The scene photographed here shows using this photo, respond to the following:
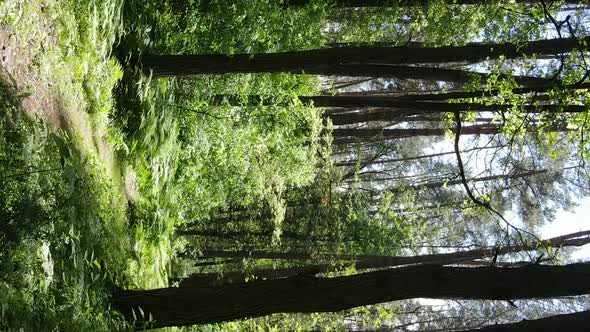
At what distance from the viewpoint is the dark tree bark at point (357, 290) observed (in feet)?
15.5

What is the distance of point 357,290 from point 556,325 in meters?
1.66

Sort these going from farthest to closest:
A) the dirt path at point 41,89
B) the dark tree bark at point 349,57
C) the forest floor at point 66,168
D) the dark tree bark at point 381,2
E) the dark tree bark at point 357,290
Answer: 1. the dark tree bark at point 381,2
2. the dark tree bark at point 349,57
3. the dirt path at point 41,89
4. the dark tree bark at point 357,290
5. the forest floor at point 66,168

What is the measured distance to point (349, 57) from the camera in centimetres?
728

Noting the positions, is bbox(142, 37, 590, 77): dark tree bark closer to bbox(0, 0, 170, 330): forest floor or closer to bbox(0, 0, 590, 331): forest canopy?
bbox(0, 0, 590, 331): forest canopy

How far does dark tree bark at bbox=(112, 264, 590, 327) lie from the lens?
4715mm

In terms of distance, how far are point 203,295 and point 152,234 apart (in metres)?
3.55

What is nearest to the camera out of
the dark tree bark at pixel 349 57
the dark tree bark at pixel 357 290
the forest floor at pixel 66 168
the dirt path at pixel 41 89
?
the forest floor at pixel 66 168

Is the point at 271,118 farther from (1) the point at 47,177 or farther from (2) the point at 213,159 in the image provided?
(1) the point at 47,177

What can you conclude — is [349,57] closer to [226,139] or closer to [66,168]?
[66,168]

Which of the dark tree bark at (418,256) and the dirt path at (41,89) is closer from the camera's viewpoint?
the dirt path at (41,89)

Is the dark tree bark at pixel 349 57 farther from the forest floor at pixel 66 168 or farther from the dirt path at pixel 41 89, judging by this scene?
the dirt path at pixel 41 89

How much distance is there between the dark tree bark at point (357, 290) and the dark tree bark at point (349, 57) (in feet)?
11.0

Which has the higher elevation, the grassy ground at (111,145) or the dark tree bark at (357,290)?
the grassy ground at (111,145)

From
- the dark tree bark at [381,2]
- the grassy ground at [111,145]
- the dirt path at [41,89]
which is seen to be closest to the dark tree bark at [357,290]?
the grassy ground at [111,145]
